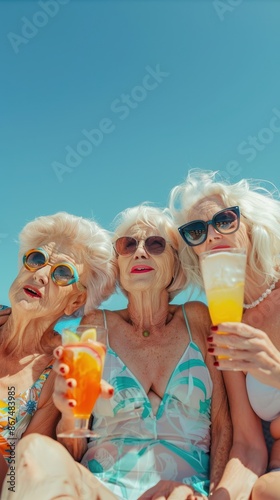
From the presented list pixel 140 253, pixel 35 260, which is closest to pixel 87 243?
pixel 35 260

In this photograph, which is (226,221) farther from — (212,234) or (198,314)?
(198,314)

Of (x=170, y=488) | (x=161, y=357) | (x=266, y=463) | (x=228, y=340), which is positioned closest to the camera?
(x=228, y=340)

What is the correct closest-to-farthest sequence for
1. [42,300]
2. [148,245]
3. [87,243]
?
[148,245]
[42,300]
[87,243]

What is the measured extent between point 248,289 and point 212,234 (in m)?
0.56

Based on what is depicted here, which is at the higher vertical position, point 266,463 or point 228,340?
point 228,340

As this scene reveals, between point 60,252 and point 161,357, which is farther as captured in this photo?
point 60,252

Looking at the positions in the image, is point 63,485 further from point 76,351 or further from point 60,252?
point 60,252

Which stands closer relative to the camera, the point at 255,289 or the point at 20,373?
the point at 255,289

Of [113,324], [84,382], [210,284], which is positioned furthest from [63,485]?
[113,324]

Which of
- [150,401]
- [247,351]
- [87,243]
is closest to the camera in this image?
[247,351]

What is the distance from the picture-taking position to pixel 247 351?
8.11ft

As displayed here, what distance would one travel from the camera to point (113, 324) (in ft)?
13.6

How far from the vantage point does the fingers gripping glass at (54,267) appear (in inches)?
169

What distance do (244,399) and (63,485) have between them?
1504mm
